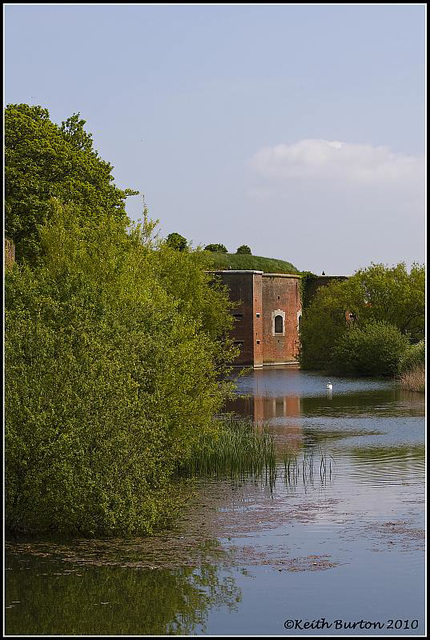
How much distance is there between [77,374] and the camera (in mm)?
10055

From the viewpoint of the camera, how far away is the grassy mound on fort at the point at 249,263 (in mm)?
54219

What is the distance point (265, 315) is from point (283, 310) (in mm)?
1562

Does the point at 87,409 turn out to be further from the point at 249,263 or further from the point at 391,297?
the point at 249,263

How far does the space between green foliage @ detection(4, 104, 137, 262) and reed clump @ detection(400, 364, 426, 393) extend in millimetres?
11074

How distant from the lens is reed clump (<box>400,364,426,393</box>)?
31141 mm

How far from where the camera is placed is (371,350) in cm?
3941

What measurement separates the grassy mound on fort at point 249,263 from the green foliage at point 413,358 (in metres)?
17.9

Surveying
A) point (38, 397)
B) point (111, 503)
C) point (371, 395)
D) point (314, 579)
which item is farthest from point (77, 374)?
point (371, 395)

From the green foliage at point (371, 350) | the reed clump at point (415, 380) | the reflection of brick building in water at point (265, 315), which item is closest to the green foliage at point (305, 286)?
the reflection of brick building in water at point (265, 315)

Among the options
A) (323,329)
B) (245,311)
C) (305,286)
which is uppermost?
(305,286)

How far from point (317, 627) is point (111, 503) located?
298cm

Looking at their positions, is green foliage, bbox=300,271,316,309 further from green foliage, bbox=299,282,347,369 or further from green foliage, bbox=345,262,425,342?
green foliage, bbox=345,262,425,342

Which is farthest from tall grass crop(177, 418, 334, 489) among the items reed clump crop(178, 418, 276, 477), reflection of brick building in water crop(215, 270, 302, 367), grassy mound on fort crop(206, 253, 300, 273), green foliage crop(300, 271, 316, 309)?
green foliage crop(300, 271, 316, 309)

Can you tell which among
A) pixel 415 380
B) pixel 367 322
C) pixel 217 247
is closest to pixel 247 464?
pixel 415 380
